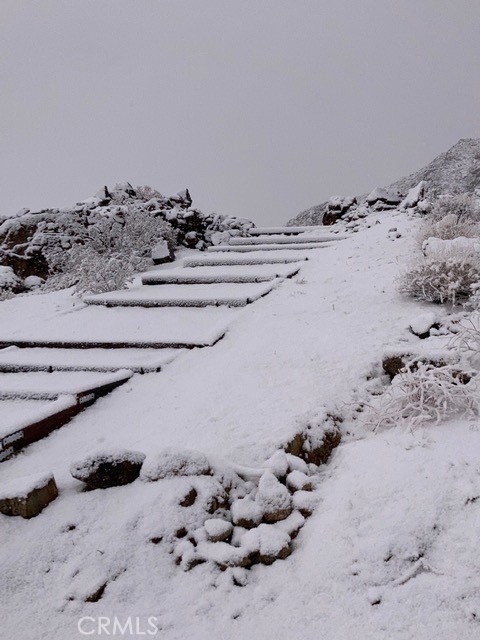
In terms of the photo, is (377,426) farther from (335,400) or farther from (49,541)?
(49,541)

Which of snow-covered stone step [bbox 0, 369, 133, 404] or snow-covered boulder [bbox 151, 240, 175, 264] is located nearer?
snow-covered stone step [bbox 0, 369, 133, 404]

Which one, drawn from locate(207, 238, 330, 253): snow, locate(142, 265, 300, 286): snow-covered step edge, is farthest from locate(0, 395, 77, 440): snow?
locate(207, 238, 330, 253): snow

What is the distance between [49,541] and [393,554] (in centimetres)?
146

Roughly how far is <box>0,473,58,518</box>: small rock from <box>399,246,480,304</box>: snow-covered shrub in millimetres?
3511

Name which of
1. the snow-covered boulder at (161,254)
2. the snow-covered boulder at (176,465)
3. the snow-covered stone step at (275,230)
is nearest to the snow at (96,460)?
the snow-covered boulder at (176,465)

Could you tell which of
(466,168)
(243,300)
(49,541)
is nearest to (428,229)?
(243,300)

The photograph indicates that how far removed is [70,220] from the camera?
9.64 meters

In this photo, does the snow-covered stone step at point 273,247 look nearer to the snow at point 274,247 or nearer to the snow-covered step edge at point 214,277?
the snow at point 274,247

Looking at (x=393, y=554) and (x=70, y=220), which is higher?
(x=70, y=220)

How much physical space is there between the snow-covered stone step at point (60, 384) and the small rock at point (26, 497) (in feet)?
4.20

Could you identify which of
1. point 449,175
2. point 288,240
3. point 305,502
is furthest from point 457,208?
point 449,175

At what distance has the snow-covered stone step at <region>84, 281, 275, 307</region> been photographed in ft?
18.5

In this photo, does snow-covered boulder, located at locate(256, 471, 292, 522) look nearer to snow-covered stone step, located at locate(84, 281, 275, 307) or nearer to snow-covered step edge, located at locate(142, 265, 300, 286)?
snow-covered stone step, located at locate(84, 281, 275, 307)

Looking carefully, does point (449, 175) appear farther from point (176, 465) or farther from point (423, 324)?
point (176, 465)
